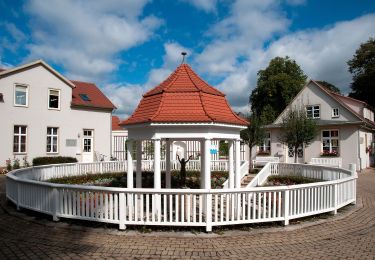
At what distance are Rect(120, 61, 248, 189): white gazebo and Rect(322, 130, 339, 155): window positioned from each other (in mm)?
17686

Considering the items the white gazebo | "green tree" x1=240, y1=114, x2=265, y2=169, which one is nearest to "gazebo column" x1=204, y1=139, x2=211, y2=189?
the white gazebo

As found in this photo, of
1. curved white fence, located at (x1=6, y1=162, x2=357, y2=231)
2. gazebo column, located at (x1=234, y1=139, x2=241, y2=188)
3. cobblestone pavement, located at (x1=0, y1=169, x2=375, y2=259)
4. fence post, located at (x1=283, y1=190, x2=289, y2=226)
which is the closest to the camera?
cobblestone pavement, located at (x1=0, y1=169, x2=375, y2=259)

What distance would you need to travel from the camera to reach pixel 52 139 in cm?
2367

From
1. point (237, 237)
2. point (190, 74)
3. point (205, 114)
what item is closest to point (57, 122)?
point (190, 74)

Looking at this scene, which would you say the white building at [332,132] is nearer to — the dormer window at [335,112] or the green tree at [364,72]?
the dormer window at [335,112]

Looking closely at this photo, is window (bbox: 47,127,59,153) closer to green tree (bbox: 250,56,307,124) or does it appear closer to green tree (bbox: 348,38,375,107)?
green tree (bbox: 250,56,307,124)

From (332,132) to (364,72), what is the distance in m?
21.6

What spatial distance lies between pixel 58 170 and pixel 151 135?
8.90 meters

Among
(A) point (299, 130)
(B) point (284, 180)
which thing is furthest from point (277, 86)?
(B) point (284, 180)

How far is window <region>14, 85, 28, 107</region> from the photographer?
21.6 metres

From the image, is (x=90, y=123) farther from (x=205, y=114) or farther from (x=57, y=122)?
(x=205, y=114)

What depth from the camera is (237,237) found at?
7.03 metres

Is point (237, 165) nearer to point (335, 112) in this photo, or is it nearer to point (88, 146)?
point (88, 146)

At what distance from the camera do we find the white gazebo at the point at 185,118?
8.41 meters
